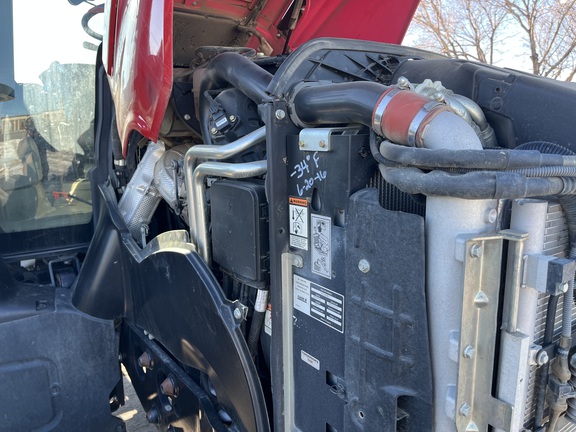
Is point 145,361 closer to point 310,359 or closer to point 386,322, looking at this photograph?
point 310,359

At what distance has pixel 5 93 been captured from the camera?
222cm

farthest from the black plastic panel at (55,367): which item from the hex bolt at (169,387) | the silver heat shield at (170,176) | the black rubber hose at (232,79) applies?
the black rubber hose at (232,79)

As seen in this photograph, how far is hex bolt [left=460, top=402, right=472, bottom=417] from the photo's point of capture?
113 cm

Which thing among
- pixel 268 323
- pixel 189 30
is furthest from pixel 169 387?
pixel 189 30

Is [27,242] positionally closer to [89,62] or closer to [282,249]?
[89,62]

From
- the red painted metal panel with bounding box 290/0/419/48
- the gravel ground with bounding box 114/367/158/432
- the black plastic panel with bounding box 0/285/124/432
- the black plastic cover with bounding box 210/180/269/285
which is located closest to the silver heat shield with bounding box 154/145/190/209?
the black plastic cover with bounding box 210/180/269/285

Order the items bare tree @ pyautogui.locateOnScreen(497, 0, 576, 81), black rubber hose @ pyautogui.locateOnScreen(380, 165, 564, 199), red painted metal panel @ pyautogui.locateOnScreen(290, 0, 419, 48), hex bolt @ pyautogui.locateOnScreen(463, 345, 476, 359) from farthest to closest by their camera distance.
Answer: bare tree @ pyautogui.locateOnScreen(497, 0, 576, 81)
red painted metal panel @ pyautogui.locateOnScreen(290, 0, 419, 48)
hex bolt @ pyautogui.locateOnScreen(463, 345, 476, 359)
black rubber hose @ pyautogui.locateOnScreen(380, 165, 564, 199)

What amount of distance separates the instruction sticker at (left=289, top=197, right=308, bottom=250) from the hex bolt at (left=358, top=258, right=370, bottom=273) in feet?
0.79

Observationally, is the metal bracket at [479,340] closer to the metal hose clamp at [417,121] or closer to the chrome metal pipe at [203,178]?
the metal hose clamp at [417,121]

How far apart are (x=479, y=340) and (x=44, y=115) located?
2.04 m

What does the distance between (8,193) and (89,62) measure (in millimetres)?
691

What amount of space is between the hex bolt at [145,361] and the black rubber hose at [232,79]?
3.10 feet

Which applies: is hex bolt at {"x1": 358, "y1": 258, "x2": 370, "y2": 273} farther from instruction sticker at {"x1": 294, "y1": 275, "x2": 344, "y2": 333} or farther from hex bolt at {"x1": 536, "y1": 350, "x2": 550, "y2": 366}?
hex bolt at {"x1": 536, "y1": 350, "x2": 550, "y2": 366}

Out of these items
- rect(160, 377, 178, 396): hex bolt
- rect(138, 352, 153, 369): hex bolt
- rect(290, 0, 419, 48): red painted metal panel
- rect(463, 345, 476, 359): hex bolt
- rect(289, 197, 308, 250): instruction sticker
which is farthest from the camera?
rect(290, 0, 419, 48): red painted metal panel
